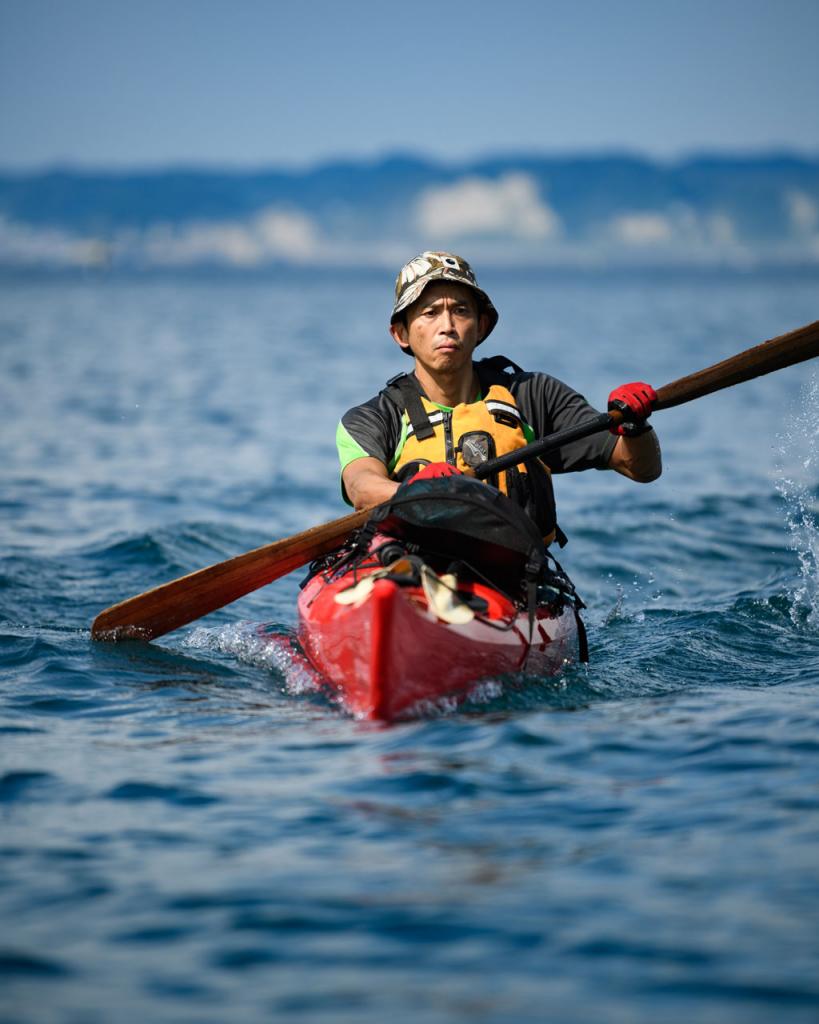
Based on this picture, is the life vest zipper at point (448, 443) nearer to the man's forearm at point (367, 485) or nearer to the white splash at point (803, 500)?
the man's forearm at point (367, 485)

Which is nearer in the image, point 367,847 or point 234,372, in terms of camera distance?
point 367,847

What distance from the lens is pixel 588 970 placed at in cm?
345

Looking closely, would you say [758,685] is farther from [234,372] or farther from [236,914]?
[234,372]

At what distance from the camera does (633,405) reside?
647 cm

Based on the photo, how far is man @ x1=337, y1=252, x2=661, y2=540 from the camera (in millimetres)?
6578

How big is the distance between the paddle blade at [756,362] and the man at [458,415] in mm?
392

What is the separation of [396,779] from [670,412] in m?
17.7

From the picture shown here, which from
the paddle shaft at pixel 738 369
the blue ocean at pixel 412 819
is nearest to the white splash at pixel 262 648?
the blue ocean at pixel 412 819

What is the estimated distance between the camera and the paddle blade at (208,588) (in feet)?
22.5

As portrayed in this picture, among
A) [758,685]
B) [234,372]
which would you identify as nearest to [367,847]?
[758,685]

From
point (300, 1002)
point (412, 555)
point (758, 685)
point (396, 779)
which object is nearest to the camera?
point (300, 1002)

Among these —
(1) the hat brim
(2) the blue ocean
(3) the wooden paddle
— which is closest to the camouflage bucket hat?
(1) the hat brim

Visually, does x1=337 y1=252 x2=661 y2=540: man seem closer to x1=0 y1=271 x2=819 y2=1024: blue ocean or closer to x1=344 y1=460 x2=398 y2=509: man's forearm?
x1=344 y1=460 x2=398 y2=509: man's forearm

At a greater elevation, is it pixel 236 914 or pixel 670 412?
pixel 670 412
